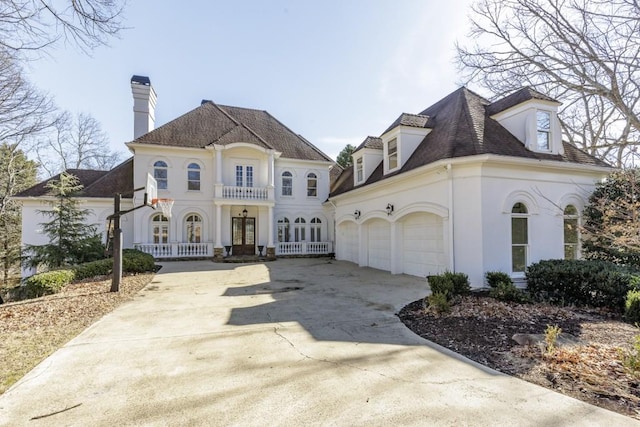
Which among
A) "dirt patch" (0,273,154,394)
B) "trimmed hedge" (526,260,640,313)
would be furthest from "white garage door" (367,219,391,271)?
"dirt patch" (0,273,154,394)

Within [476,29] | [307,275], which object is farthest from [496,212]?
[476,29]

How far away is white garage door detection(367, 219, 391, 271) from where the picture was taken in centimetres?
1318

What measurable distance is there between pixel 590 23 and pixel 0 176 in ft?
102

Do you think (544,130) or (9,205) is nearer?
(544,130)

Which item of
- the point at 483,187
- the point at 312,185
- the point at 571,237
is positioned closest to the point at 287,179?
the point at 312,185

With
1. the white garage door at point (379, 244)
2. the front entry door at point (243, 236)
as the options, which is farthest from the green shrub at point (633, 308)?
the front entry door at point (243, 236)

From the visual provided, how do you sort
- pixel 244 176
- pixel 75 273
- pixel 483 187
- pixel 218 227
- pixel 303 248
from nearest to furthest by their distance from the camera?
pixel 483 187, pixel 75 273, pixel 218 227, pixel 244 176, pixel 303 248

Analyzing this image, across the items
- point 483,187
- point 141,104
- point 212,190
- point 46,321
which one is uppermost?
point 141,104

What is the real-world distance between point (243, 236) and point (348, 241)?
6.52 metres

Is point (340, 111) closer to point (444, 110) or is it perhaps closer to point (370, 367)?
point (444, 110)

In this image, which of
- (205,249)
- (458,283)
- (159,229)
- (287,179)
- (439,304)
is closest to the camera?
(439,304)

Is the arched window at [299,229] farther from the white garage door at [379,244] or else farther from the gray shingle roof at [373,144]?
the gray shingle roof at [373,144]

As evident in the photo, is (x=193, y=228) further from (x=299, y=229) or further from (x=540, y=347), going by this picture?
(x=540, y=347)

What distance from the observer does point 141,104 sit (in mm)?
19625
